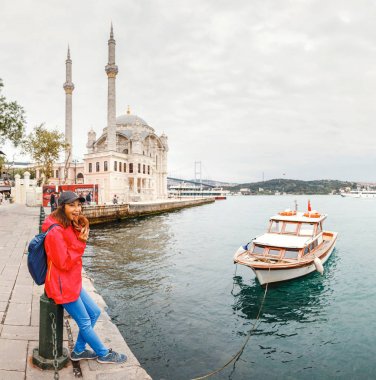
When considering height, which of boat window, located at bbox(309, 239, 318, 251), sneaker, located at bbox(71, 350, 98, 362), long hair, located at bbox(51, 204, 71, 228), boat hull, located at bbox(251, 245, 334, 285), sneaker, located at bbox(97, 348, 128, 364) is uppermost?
long hair, located at bbox(51, 204, 71, 228)

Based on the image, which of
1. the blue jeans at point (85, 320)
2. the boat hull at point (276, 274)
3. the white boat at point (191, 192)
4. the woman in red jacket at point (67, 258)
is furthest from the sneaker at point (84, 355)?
the white boat at point (191, 192)

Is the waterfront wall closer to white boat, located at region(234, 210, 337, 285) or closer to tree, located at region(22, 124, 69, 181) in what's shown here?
tree, located at region(22, 124, 69, 181)

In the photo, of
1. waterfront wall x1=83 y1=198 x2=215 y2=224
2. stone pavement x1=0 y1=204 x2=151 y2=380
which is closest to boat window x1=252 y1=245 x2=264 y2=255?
stone pavement x1=0 y1=204 x2=151 y2=380

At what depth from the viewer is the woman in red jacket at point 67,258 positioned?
3.88 m

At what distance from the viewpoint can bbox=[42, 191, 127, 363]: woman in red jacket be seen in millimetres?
3877

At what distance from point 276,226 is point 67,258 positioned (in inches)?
551

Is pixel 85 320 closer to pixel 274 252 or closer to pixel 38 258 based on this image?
pixel 38 258

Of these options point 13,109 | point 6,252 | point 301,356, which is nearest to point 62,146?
point 13,109

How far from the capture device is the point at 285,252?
43.7 ft

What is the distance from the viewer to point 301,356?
7836mm

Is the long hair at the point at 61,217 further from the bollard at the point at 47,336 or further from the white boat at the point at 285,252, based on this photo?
the white boat at the point at 285,252

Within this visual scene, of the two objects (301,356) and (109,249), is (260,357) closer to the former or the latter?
(301,356)

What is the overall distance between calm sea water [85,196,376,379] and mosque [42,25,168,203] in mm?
33541

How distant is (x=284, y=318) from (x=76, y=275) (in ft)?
26.2
